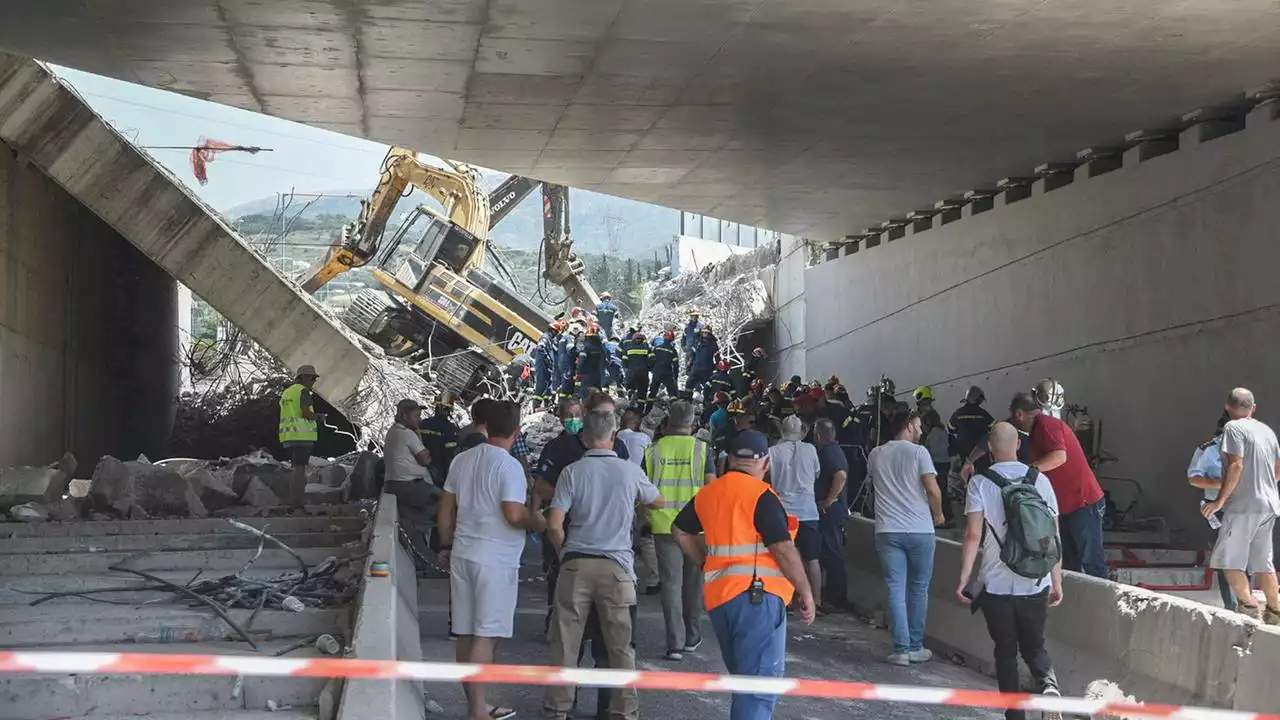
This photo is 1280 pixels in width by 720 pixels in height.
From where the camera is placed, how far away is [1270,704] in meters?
6.11

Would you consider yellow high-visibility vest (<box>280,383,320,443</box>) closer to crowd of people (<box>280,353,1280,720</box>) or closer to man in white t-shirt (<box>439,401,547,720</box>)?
crowd of people (<box>280,353,1280,720</box>)

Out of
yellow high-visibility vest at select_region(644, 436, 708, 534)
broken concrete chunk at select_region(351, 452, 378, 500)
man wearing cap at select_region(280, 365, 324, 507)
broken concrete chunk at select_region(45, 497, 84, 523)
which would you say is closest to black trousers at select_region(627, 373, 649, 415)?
broken concrete chunk at select_region(351, 452, 378, 500)

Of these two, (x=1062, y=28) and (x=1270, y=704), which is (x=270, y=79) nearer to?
(x=1062, y=28)

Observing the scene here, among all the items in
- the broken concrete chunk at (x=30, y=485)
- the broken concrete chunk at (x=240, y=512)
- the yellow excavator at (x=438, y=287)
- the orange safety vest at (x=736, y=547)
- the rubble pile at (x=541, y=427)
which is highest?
the yellow excavator at (x=438, y=287)

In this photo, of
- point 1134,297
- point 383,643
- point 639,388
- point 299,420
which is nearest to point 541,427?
point 639,388

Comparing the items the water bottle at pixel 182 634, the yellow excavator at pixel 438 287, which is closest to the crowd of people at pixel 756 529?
the water bottle at pixel 182 634

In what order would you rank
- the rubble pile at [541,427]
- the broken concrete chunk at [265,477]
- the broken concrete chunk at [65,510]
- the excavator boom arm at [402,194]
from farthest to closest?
the excavator boom arm at [402,194] → the rubble pile at [541,427] → the broken concrete chunk at [265,477] → the broken concrete chunk at [65,510]

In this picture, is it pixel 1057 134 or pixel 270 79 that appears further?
pixel 1057 134

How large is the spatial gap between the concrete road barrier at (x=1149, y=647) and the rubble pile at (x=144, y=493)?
8787mm

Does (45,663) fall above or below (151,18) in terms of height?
below

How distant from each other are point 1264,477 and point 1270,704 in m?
3.09

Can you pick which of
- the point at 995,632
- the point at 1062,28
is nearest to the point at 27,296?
the point at 1062,28

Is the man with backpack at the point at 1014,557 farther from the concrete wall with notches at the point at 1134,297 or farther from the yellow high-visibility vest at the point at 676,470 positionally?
the concrete wall with notches at the point at 1134,297

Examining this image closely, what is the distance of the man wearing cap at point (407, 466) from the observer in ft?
42.1
